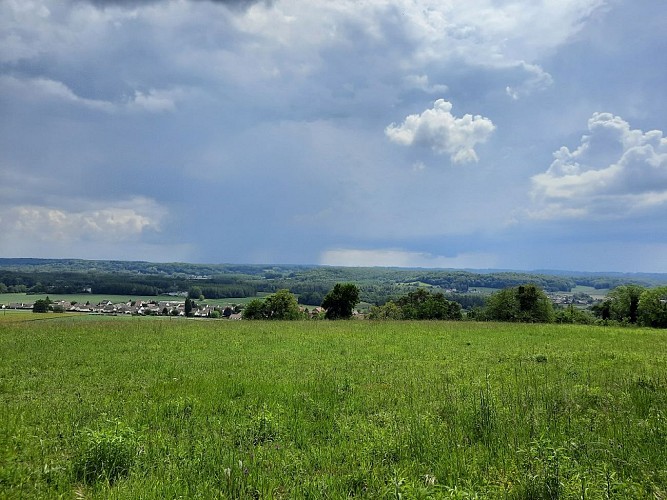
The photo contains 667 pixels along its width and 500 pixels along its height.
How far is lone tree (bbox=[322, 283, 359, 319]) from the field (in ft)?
113

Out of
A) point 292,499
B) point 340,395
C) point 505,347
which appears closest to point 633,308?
point 505,347

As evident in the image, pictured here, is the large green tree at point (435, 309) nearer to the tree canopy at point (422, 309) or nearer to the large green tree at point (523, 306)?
the tree canopy at point (422, 309)

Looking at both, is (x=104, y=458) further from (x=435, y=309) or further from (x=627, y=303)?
(x=627, y=303)

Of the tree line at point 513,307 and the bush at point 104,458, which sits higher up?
the bush at point 104,458

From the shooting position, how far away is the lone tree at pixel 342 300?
49812mm

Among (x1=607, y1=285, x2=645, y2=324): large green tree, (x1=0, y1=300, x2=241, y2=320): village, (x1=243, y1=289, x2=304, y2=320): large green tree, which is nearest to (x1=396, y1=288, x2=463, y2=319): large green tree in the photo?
(x1=243, y1=289, x2=304, y2=320): large green tree

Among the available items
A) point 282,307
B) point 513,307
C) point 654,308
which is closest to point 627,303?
point 654,308

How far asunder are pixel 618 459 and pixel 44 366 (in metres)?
16.8

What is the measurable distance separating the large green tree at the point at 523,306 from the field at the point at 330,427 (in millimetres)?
47957

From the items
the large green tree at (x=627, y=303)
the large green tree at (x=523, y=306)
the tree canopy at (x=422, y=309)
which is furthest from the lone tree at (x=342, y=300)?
the large green tree at (x=627, y=303)

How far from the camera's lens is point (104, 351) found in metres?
16.4

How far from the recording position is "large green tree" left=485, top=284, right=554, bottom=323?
59.2 meters

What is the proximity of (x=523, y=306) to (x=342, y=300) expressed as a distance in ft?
107

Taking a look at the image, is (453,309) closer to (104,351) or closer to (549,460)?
(104,351)
